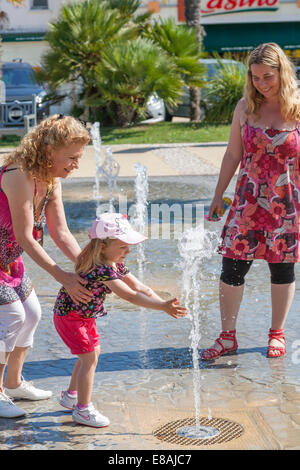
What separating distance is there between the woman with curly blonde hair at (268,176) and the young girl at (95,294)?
1.05m

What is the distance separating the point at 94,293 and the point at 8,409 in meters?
0.71

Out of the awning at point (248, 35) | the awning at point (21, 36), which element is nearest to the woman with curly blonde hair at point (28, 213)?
the awning at point (248, 35)

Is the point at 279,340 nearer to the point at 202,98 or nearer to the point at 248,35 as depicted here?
the point at 202,98

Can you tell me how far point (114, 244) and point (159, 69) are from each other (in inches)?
556

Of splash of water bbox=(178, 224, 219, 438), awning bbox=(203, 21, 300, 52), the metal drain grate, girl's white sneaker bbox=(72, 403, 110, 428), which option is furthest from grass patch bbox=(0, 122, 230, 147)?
awning bbox=(203, 21, 300, 52)

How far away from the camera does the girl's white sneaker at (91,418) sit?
3.45 m

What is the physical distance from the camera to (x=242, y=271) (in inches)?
173

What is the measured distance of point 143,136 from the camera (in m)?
16.9

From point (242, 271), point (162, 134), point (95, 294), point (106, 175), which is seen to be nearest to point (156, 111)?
point (162, 134)

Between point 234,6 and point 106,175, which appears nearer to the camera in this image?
point 106,175

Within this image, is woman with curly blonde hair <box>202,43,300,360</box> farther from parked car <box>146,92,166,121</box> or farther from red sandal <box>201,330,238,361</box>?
parked car <box>146,92,166,121</box>

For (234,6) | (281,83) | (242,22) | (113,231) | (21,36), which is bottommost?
(21,36)
